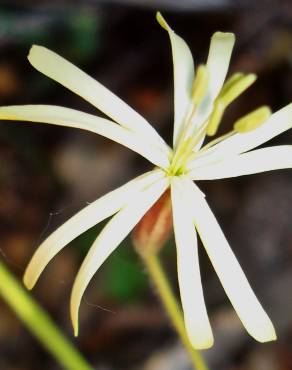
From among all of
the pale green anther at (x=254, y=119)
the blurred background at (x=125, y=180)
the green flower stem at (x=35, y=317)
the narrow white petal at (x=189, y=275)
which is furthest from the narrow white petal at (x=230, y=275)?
the blurred background at (x=125, y=180)

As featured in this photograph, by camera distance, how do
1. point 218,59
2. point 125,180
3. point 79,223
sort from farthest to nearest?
point 125,180 < point 218,59 < point 79,223

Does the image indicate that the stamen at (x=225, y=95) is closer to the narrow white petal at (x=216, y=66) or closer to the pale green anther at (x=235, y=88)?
the pale green anther at (x=235, y=88)

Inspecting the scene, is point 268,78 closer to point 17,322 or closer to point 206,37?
point 206,37

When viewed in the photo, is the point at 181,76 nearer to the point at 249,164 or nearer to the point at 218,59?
the point at 218,59

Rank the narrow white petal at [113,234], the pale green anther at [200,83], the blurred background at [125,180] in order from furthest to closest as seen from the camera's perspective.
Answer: the blurred background at [125,180] → the pale green anther at [200,83] → the narrow white petal at [113,234]

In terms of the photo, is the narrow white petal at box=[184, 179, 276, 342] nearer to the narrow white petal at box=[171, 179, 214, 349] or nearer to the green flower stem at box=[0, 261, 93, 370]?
the narrow white petal at box=[171, 179, 214, 349]

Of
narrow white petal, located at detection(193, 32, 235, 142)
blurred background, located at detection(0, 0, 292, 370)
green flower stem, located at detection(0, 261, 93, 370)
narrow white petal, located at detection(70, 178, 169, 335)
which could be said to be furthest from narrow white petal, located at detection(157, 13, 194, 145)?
blurred background, located at detection(0, 0, 292, 370)

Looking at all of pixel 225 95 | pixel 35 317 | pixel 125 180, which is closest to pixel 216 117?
pixel 225 95
